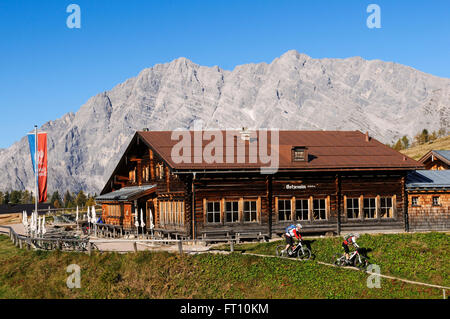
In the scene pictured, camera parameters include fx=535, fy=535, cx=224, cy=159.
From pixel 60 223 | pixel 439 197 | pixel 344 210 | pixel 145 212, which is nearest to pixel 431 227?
pixel 439 197

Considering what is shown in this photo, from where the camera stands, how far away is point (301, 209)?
3409 cm

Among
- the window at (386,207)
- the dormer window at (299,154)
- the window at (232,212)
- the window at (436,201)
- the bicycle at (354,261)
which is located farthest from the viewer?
the window at (436,201)

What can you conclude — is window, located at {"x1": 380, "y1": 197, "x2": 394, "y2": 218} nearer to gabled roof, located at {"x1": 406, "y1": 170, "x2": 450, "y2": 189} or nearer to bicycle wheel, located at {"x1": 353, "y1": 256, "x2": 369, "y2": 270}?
gabled roof, located at {"x1": 406, "y1": 170, "x2": 450, "y2": 189}

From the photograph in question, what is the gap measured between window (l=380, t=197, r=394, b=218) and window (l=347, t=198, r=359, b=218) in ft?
5.89

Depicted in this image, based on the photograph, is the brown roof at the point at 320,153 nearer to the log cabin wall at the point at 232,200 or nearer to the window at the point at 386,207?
the log cabin wall at the point at 232,200

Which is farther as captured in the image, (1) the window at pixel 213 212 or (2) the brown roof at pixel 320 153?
(2) the brown roof at pixel 320 153

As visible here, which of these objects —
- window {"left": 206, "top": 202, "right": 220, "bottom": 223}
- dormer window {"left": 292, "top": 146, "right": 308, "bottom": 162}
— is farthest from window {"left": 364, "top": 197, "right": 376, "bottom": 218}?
window {"left": 206, "top": 202, "right": 220, "bottom": 223}

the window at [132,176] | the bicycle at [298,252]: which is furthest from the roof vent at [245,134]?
Result: the window at [132,176]

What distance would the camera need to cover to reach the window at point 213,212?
3238cm

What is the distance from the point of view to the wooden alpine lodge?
32250 mm

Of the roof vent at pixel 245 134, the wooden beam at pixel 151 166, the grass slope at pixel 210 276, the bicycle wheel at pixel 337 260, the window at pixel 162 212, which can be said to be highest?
the roof vent at pixel 245 134

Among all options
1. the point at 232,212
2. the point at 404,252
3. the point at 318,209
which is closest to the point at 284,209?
the point at 318,209

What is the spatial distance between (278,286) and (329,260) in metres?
4.23

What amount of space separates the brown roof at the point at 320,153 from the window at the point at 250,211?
2340 mm
